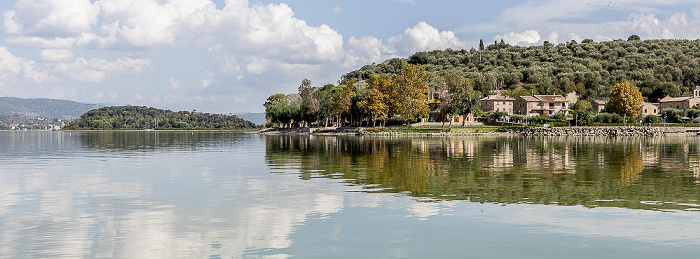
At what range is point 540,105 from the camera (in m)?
149

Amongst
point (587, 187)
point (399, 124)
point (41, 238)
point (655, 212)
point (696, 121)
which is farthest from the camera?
point (399, 124)

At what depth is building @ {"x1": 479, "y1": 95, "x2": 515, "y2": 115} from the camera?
14788 cm

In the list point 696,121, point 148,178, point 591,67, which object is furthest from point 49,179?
point 591,67

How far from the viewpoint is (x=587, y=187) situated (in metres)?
25.9

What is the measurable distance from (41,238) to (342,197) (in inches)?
440

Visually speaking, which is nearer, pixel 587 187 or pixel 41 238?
pixel 41 238

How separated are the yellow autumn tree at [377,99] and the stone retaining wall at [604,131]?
100 ft

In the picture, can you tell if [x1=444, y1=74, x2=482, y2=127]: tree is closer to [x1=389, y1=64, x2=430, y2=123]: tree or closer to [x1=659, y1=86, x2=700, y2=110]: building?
[x1=389, y1=64, x2=430, y2=123]: tree

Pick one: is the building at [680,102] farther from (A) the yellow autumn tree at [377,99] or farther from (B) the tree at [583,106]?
(A) the yellow autumn tree at [377,99]

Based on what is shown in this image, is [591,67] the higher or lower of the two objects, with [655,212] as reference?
higher

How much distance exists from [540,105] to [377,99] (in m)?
54.1

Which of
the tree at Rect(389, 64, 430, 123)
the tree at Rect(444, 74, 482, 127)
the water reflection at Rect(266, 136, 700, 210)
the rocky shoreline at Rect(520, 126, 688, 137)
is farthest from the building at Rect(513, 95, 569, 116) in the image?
the water reflection at Rect(266, 136, 700, 210)

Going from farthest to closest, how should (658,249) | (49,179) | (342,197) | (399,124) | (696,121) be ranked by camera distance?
(399,124) → (696,121) → (49,179) → (342,197) → (658,249)

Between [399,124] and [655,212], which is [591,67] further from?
[655,212]
